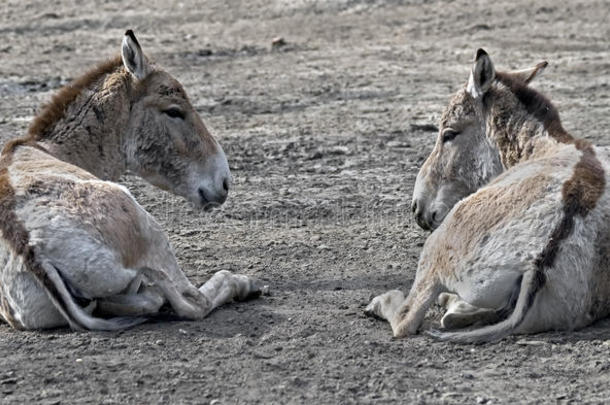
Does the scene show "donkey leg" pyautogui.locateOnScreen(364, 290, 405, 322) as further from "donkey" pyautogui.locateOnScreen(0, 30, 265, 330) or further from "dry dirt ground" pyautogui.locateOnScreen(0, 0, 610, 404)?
"donkey" pyautogui.locateOnScreen(0, 30, 265, 330)

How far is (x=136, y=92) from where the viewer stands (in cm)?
869

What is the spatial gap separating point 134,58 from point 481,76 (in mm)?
2297

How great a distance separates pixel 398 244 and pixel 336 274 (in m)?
0.84

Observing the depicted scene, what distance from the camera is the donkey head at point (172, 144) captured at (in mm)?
8711

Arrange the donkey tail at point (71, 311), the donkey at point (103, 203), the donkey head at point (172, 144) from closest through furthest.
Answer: the donkey tail at point (71, 311) → the donkey at point (103, 203) → the donkey head at point (172, 144)

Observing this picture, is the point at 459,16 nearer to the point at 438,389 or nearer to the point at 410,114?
the point at 410,114

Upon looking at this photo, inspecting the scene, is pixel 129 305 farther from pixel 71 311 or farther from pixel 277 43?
pixel 277 43

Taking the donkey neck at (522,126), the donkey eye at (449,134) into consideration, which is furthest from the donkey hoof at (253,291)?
the donkey neck at (522,126)

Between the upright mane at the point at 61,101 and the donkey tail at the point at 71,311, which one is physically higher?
the upright mane at the point at 61,101

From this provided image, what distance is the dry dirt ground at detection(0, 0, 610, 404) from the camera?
6.38m

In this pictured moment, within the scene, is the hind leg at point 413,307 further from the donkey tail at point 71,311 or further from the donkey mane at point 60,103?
the donkey mane at point 60,103

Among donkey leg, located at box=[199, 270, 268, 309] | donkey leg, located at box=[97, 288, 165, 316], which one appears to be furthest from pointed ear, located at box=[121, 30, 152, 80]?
donkey leg, located at box=[97, 288, 165, 316]

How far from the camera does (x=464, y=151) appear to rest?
8.45 m

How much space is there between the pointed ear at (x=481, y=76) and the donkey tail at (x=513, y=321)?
6.34 ft
